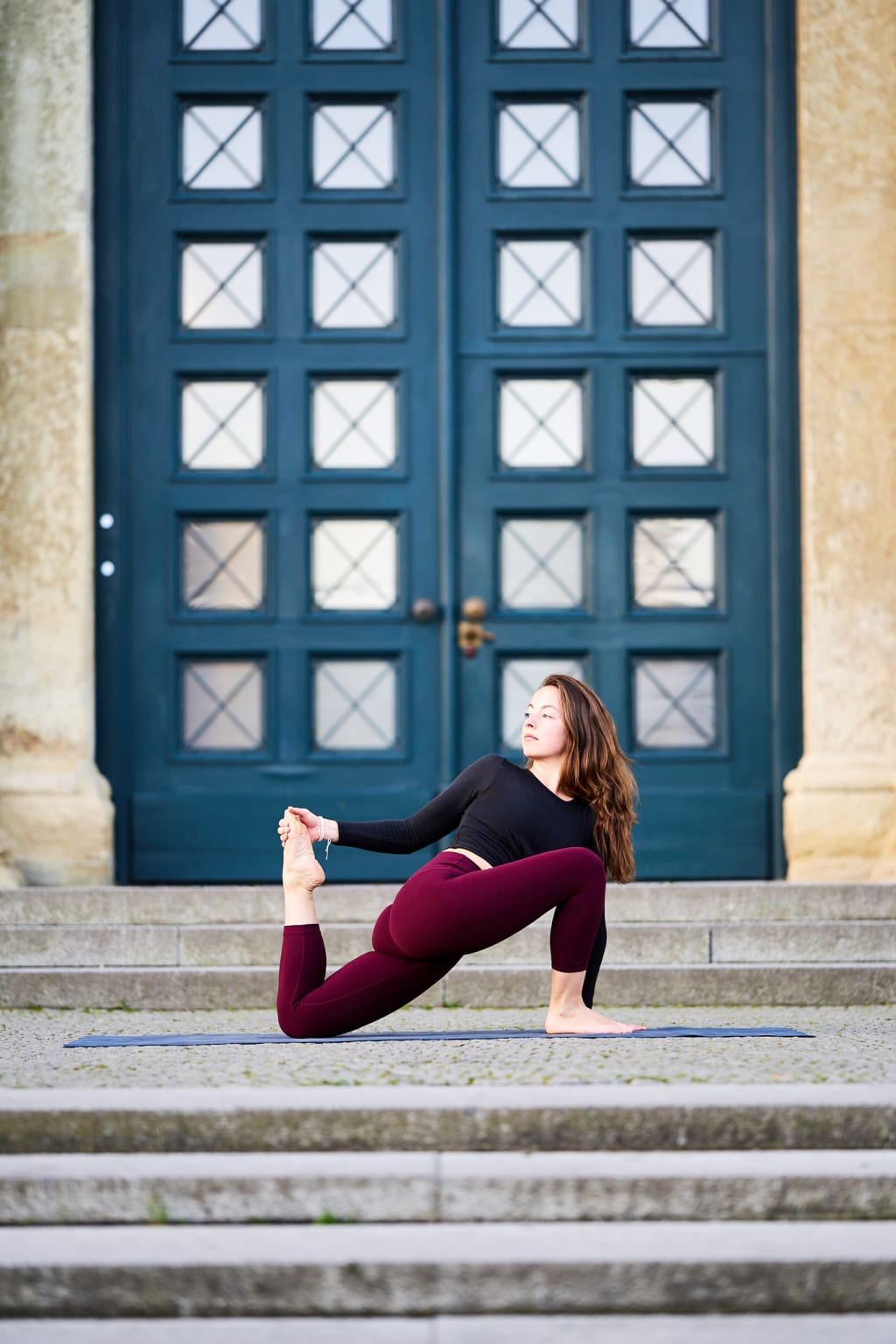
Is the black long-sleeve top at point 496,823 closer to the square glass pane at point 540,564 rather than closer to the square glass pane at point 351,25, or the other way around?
the square glass pane at point 540,564

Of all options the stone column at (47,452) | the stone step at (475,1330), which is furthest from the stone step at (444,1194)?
the stone column at (47,452)

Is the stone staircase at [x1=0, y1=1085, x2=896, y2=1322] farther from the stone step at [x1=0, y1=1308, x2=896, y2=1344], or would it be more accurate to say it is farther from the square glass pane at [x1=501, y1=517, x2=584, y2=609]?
the square glass pane at [x1=501, y1=517, x2=584, y2=609]

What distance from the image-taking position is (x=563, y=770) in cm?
449

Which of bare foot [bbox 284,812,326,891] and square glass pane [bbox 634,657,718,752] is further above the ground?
square glass pane [bbox 634,657,718,752]

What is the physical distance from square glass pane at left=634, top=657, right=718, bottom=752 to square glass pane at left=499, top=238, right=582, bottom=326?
1523mm

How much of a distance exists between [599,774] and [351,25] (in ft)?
13.5

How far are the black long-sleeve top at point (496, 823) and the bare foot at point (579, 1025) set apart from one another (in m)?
0.09

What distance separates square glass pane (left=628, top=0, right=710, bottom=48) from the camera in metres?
7.11

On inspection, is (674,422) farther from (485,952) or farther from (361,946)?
(361,946)

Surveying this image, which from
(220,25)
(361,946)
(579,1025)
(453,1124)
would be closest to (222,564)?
(361,946)

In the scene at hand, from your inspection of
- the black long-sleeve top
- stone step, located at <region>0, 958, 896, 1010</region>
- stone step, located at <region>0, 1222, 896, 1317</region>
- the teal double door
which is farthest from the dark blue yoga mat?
the teal double door

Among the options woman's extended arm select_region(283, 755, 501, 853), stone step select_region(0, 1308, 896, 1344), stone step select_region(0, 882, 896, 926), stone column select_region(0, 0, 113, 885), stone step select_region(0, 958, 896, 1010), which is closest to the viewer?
stone step select_region(0, 1308, 896, 1344)

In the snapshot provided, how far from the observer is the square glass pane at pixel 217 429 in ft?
23.3

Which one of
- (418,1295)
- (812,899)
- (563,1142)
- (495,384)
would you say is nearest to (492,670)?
(495,384)
